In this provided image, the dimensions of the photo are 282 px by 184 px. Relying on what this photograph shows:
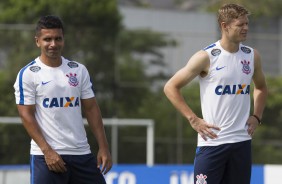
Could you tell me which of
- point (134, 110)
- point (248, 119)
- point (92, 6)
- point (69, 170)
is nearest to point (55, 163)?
point (69, 170)

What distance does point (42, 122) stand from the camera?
6.64 m

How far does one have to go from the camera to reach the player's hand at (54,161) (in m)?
6.55

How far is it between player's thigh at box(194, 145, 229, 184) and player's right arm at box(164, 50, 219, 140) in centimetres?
12

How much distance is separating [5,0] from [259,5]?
9119mm

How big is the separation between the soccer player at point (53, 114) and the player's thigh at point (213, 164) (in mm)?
808

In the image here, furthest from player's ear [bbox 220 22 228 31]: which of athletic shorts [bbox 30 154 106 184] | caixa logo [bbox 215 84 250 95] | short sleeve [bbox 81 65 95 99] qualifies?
athletic shorts [bbox 30 154 106 184]

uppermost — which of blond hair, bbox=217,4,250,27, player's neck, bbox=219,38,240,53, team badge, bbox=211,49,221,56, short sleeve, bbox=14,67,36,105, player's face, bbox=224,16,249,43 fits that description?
blond hair, bbox=217,4,250,27

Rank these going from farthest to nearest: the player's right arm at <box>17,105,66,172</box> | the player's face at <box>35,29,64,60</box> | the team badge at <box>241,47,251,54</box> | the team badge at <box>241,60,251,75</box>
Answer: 1. the team badge at <box>241,47,251,54</box>
2. the team badge at <box>241,60,251,75</box>
3. the player's face at <box>35,29,64,60</box>
4. the player's right arm at <box>17,105,66,172</box>

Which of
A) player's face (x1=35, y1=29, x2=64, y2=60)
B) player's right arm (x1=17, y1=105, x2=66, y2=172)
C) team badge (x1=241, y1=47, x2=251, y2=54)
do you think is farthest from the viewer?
team badge (x1=241, y1=47, x2=251, y2=54)

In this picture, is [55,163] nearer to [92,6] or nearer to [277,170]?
[277,170]

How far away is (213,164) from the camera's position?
6.84 m

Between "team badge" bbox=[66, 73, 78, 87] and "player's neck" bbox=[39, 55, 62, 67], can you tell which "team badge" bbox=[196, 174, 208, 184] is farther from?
"player's neck" bbox=[39, 55, 62, 67]

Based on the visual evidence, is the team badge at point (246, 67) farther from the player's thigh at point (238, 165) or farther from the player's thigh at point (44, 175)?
the player's thigh at point (44, 175)

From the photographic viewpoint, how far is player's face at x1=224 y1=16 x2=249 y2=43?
6.83 metres
